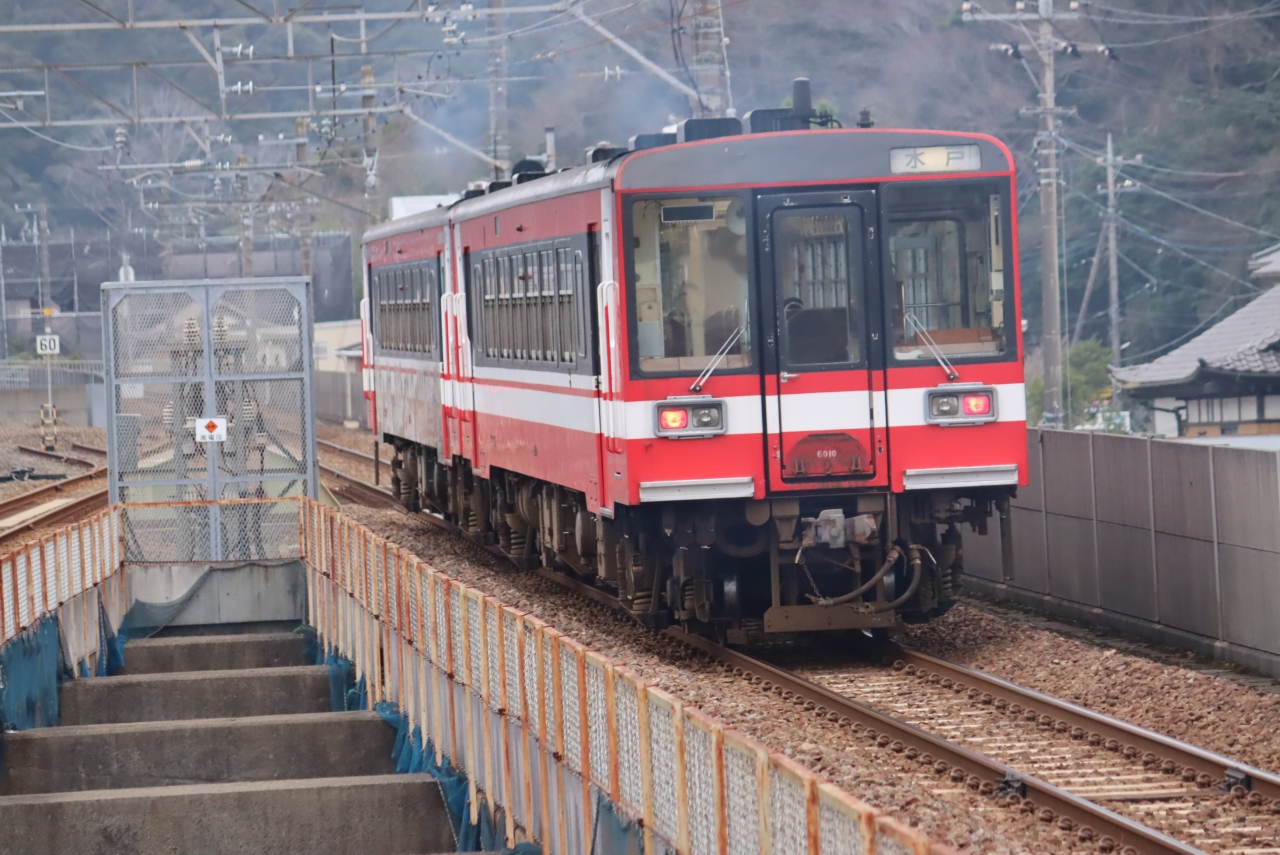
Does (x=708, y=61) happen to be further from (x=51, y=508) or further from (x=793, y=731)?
(x=51, y=508)

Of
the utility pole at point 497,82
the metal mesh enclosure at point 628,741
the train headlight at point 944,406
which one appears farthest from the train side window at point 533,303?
the utility pole at point 497,82

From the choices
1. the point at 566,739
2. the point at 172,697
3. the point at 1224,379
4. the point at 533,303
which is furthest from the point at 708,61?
the point at 1224,379

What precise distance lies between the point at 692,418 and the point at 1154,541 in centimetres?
362

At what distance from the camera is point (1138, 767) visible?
8.73m

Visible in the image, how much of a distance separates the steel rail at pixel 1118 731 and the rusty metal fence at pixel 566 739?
2.79 meters

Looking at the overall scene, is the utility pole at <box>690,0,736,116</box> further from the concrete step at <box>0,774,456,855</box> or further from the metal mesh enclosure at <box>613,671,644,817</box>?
the metal mesh enclosure at <box>613,671,644,817</box>

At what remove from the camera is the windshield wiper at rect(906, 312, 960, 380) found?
1131cm

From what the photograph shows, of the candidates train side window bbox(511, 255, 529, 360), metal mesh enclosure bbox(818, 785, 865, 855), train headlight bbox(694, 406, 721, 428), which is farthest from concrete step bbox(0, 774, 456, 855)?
metal mesh enclosure bbox(818, 785, 865, 855)

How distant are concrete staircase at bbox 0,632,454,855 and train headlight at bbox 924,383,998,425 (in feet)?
12.1

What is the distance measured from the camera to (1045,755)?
9016 mm

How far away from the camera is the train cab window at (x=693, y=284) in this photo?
1125 centimetres

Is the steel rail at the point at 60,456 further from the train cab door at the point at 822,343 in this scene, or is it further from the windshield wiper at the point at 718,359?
the train cab door at the point at 822,343

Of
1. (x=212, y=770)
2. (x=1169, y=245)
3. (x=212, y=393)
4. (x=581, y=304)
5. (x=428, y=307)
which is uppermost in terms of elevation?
(x=1169, y=245)

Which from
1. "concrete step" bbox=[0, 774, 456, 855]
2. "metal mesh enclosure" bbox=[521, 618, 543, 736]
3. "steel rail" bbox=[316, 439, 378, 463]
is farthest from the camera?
"steel rail" bbox=[316, 439, 378, 463]
